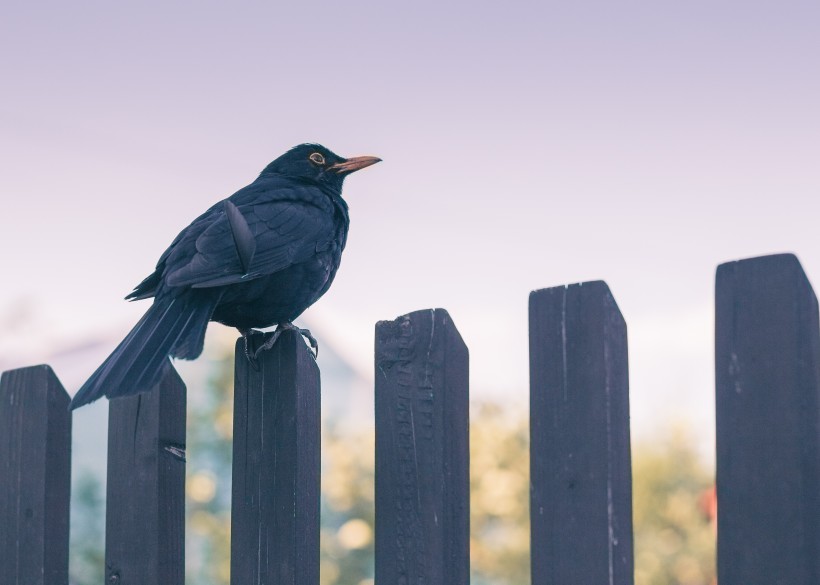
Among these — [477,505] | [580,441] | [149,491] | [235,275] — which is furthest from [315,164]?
[477,505]

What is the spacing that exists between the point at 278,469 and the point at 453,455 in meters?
0.53

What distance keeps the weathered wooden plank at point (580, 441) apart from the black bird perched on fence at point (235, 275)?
0.86 metres

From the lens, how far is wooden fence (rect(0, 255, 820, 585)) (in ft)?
6.09

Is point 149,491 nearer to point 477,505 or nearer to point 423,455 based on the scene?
point 423,455

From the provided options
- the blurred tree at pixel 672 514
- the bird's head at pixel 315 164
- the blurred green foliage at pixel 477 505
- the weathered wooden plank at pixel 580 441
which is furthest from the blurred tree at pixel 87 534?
the weathered wooden plank at pixel 580 441

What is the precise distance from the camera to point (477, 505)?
8859 mm

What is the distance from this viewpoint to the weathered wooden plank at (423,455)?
2234 mm

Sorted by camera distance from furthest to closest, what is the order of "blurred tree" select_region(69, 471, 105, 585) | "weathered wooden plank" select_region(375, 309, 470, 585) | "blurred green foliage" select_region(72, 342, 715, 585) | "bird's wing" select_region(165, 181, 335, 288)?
1. "blurred green foliage" select_region(72, 342, 715, 585)
2. "blurred tree" select_region(69, 471, 105, 585)
3. "bird's wing" select_region(165, 181, 335, 288)
4. "weathered wooden plank" select_region(375, 309, 470, 585)

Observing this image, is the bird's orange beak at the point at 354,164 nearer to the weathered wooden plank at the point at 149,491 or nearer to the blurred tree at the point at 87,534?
the weathered wooden plank at the point at 149,491

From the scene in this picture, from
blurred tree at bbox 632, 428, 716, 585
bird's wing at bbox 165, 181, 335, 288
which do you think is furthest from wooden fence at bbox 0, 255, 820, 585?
blurred tree at bbox 632, 428, 716, 585

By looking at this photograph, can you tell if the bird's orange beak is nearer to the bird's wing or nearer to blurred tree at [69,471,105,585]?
the bird's wing

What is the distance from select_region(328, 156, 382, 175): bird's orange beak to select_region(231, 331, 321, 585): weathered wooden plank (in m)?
1.84

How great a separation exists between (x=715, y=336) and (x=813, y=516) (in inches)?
14.4

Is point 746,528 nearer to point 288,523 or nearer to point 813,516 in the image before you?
point 813,516
